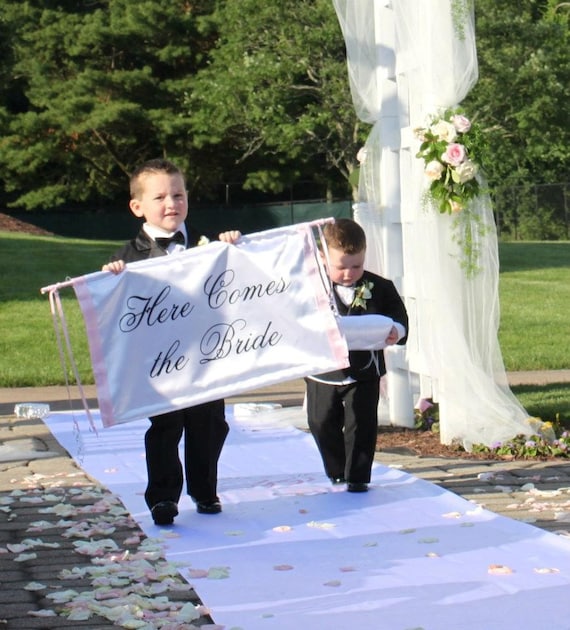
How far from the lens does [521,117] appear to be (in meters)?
33.2

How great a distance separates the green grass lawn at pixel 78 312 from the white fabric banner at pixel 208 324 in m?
3.88

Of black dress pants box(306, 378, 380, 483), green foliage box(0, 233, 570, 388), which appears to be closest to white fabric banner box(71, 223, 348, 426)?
black dress pants box(306, 378, 380, 483)

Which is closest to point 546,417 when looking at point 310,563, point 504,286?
point 310,563

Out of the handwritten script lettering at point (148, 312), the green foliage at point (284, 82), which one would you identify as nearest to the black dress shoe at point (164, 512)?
the handwritten script lettering at point (148, 312)

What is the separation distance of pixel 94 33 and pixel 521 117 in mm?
17573

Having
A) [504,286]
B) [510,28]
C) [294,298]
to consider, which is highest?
[510,28]

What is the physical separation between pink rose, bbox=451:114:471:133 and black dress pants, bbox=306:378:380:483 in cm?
203

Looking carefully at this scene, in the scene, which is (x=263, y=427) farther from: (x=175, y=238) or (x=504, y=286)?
(x=504, y=286)

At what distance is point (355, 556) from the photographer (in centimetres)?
530

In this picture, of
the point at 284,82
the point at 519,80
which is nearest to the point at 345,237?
the point at 519,80

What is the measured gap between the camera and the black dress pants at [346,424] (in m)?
6.57

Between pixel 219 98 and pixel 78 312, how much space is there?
20015 mm

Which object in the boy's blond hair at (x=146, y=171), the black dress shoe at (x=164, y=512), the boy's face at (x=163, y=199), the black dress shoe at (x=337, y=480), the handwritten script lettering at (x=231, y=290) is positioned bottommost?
the black dress shoe at (x=337, y=480)

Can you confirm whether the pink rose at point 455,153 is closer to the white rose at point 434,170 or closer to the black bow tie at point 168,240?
the white rose at point 434,170
